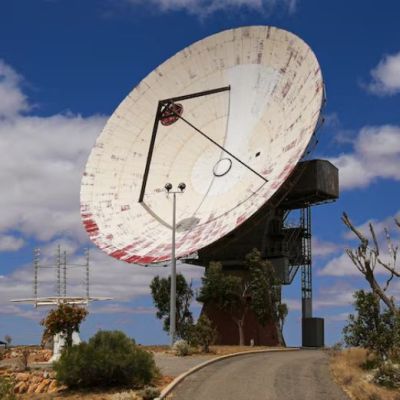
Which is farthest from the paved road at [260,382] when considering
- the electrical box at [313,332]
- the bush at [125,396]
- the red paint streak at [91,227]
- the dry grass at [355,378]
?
the electrical box at [313,332]

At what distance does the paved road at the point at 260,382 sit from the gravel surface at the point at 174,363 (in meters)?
1.29

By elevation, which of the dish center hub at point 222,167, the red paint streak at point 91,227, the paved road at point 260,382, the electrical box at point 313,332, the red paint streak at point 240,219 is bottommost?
the electrical box at point 313,332

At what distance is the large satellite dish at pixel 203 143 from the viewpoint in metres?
52.0

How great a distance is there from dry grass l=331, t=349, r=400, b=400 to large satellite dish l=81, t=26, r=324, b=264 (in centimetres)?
1380

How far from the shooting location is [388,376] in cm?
2858

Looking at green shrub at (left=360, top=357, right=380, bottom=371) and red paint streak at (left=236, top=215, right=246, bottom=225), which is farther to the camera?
red paint streak at (left=236, top=215, right=246, bottom=225)

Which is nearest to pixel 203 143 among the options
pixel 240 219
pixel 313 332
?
pixel 240 219

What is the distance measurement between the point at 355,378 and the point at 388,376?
1.56m

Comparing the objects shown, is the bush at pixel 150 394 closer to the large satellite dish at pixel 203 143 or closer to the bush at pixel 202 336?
the bush at pixel 202 336

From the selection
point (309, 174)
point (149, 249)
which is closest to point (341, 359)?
point (149, 249)

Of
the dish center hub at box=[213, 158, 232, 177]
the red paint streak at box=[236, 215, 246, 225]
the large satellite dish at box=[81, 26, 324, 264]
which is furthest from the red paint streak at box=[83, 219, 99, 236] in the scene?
the red paint streak at box=[236, 215, 246, 225]

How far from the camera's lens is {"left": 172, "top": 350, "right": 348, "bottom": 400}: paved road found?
2556 cm

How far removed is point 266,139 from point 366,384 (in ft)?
99.8

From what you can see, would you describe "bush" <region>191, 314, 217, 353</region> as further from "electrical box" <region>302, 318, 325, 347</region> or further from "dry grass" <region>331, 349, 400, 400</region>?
"electrical box" <region>302, 318, 325, 347</region>
